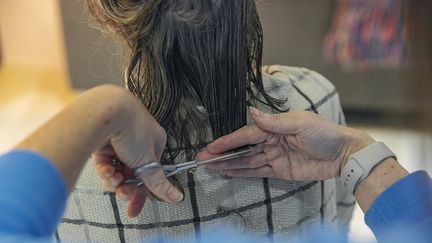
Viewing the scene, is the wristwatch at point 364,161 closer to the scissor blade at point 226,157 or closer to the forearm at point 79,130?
the scissor blade at point 226,157

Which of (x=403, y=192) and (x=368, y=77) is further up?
(x=403, y=192)

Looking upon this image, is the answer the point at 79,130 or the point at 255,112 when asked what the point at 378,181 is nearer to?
the point at 255,112

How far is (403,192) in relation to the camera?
71cm

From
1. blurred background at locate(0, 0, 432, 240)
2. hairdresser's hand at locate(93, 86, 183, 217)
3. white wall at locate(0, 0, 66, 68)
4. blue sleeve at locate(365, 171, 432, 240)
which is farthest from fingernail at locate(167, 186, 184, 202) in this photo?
white wall at locate(0, 0, 66, 68)

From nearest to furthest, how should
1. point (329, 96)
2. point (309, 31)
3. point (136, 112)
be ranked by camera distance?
1. point (136, 112)
2. point (329, 96)
3. point (309, 31)

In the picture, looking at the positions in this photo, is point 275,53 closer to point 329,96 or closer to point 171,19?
point 329,96

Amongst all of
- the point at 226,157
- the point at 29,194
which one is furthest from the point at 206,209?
the point at 29,194

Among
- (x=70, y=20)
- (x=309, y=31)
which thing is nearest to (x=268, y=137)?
(x=309, y=31)

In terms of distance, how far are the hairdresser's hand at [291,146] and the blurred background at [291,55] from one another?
2.93 ft

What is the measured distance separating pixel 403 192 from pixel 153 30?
354 mm

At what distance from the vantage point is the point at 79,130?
0.56 meters

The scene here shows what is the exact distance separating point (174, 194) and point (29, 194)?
1.01ft

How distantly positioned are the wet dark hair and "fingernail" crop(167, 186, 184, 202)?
6 cm

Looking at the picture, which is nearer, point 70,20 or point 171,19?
point 171,19
